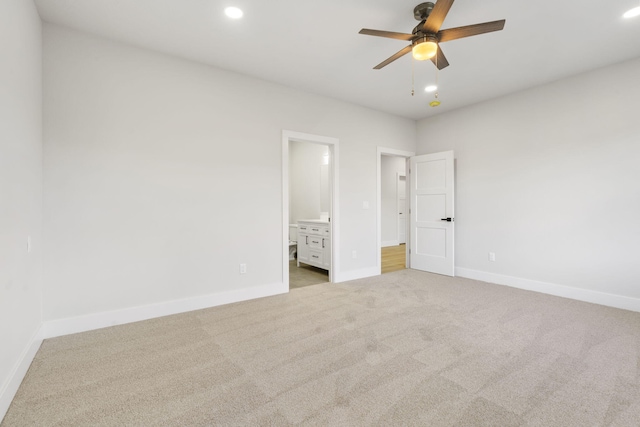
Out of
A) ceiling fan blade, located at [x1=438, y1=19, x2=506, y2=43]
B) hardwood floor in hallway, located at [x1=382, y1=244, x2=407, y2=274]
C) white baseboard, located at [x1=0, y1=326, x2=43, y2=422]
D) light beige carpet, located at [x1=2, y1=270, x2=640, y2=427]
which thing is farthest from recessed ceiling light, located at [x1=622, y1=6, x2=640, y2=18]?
white baseboard, located at [x1=0, y1=326, x2=43, y2=422]

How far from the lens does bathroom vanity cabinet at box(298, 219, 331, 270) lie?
4.72 m

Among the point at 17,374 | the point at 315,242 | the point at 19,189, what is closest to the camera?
the point at 17,374

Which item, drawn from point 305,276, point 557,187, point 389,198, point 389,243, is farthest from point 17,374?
point 389,198

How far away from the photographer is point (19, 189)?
6.21 ft

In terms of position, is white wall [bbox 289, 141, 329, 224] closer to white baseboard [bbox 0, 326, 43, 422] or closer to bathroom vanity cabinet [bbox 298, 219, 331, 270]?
bathroom vanity cabinet [bbox 298, 219, 331, 270]

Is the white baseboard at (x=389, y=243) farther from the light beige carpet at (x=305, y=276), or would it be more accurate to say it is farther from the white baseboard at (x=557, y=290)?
the white baseboard at (x=557, y=290)

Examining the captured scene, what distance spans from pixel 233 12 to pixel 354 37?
1.10 m

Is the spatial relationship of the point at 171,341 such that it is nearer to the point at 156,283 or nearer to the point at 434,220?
the point at 156,283

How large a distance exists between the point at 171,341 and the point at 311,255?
299 centimetres

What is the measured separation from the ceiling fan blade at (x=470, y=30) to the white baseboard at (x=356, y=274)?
126 inches

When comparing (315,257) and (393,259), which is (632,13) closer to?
(315,257)

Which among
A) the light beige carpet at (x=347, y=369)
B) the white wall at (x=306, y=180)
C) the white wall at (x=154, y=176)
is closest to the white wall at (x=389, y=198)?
the white wall at (x=306, y=180)

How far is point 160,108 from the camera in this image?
294 centimetres

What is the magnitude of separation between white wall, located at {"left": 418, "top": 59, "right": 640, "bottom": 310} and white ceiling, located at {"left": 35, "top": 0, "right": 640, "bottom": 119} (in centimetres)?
41
